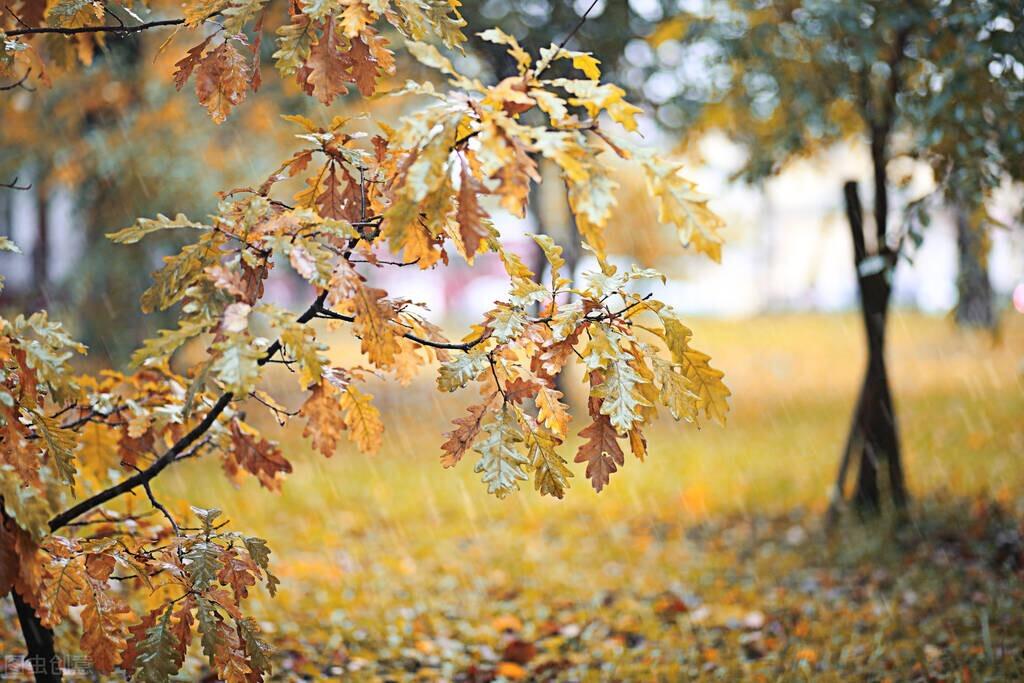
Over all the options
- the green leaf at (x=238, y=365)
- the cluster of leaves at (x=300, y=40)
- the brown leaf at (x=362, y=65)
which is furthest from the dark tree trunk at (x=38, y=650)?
the brown leaf at (x=362, y=65)

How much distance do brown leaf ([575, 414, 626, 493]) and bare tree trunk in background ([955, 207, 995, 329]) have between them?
9.05 ft

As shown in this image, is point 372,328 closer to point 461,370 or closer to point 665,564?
point 461,370

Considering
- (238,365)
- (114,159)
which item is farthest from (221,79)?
(114,159)

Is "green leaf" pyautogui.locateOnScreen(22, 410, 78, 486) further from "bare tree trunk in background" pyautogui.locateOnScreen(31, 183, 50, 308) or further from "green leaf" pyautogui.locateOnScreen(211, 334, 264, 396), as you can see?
"bare tree trunk in background" pyautogui.locateOnScreen(31, 183, 50, 308)

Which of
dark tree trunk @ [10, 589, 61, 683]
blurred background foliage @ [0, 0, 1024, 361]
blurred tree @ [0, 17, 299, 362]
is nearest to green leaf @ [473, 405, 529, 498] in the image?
dark tree trunk @ [10, 589, 61, 683]

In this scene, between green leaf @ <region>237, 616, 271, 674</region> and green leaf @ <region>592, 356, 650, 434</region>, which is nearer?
green leaf @ <region>592, 356, 650, 434</region>

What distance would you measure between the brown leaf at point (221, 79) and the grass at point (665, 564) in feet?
7.43

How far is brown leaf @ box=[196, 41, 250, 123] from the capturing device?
212 centimetres

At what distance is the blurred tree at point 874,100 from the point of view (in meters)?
3.93

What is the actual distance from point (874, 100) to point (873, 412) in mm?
1993

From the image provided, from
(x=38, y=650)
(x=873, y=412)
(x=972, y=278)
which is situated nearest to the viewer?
(x=38, y=650)

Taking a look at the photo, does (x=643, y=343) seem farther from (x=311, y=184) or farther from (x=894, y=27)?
(x=894, y=27)

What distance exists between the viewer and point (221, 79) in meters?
2.14

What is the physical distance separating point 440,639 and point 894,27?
3.86 meters
